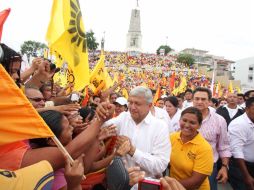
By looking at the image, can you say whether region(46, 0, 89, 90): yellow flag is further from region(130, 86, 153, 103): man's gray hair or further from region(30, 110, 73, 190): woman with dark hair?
region(30, 110, 73, 190): woman with dark hair

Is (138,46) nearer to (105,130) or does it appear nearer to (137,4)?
(137,4)

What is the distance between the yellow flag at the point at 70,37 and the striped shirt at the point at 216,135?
1.70 meters

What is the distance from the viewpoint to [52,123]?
2.37 metres

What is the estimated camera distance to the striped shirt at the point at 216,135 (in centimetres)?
448

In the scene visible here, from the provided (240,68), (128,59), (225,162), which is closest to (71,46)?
(225,162)

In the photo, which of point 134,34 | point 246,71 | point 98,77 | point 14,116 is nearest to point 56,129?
point 14,116

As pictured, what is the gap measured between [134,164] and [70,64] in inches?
62.5

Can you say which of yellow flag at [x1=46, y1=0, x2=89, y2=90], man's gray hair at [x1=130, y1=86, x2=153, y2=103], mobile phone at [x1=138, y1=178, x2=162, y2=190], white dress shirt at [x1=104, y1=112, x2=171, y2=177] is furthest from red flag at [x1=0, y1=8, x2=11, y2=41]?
yellow flag at [x1=46, y1=0, x2=89, y2=90]

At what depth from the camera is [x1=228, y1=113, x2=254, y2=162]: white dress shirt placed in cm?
427

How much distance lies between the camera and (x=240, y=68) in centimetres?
7244

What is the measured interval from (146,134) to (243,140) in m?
1.75

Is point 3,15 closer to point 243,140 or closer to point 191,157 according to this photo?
point 191,157

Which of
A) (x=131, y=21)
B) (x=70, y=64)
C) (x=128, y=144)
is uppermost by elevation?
(x=131, y=21)

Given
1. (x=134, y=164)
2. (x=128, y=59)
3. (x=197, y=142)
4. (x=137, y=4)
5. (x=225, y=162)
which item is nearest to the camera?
(x=134, y=164)
